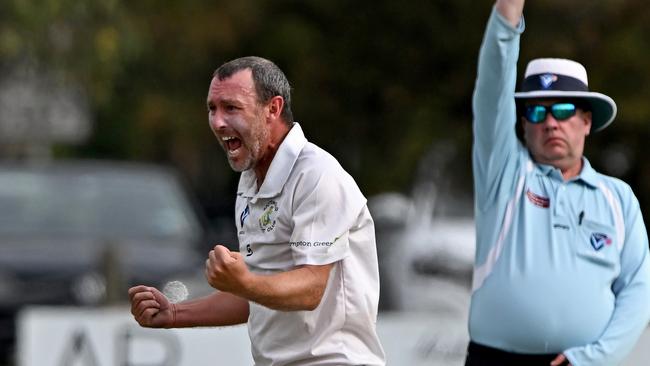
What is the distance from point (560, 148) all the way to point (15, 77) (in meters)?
15.6

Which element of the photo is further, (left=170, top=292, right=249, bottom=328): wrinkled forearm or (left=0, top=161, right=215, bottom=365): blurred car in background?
(left=0, top=161, right=215, bottom=365): blurred car in background

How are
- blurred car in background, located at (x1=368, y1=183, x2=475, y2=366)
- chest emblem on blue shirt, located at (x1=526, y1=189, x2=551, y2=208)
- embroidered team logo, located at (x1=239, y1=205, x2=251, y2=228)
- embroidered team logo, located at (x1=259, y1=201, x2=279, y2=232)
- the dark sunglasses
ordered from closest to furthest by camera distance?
embroidered team logo, located at (x1=259, y1=201, x2=279, y2=232) < embroidered team logo, located at (x1=239, y1=205, x2=251, y2=228) < chest emblem on blue shirt, located at (x1=526, y1=189, x2=551, y2=208) < the dark sunglasses < blurred car in background, located at (x1=368, y1=183, x2=475, y2=366)

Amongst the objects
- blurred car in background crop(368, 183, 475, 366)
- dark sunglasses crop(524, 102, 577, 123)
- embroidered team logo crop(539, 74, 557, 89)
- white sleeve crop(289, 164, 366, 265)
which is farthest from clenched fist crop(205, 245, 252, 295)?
blurred car in background crop(368, 183, 475, 366)

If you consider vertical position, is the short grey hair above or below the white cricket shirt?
above

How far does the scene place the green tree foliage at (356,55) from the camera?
1856cm

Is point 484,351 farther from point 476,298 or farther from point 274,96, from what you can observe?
point 274,96

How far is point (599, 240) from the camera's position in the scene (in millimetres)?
6258

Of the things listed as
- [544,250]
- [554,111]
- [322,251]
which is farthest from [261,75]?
[554,111]

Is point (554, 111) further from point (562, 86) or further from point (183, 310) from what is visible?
point (183, 310)

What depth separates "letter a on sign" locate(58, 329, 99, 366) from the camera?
10359 mm

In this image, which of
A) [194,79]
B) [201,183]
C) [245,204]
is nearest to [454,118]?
[194,79]

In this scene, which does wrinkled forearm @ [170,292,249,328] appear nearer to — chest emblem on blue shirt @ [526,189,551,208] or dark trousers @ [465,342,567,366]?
dark trousers @ [465,342,567,366]

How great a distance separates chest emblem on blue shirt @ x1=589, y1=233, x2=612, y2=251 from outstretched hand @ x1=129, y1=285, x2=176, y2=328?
5.00ft

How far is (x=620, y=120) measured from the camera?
60.0 feet
